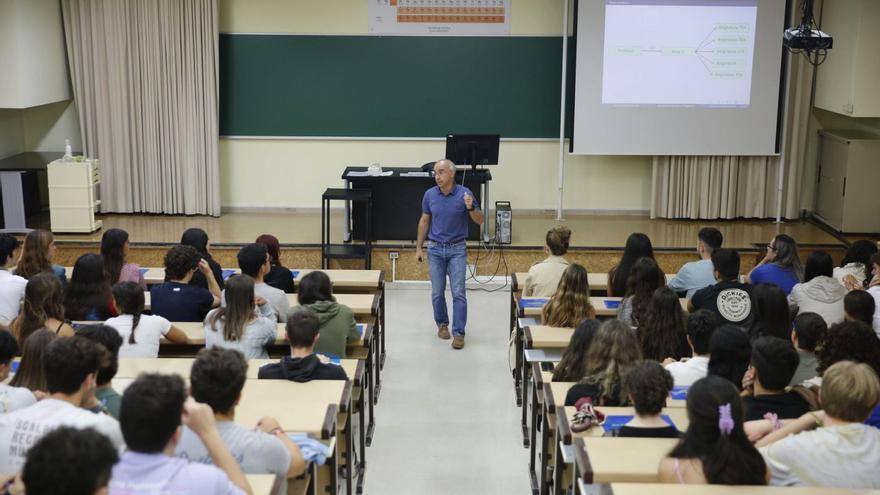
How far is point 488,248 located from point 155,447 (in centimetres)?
685


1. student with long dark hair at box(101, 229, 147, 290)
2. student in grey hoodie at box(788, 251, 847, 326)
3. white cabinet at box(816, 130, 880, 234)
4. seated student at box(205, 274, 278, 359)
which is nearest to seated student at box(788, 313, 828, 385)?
student in grey hoodie at box(788, 251, 847, 326)

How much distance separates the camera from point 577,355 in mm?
4512

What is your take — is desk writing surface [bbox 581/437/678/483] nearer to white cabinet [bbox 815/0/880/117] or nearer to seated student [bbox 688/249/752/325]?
seated student [bbox 688/249/752/325]

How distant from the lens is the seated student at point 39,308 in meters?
4.67

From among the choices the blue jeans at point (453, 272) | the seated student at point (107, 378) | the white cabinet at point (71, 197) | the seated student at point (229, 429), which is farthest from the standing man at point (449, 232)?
the seated student at point (229, 429)

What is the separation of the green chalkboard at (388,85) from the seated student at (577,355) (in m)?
6.04

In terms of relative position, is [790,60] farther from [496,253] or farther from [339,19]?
[339,19]

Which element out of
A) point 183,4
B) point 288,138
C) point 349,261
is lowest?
point 349,261

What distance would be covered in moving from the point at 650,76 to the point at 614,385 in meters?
6.26

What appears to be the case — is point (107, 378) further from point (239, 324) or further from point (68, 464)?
point (68, 464)

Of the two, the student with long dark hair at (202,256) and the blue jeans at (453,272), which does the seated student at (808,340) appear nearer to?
the blue jeans at (453,272)

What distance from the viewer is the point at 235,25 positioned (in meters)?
10.1

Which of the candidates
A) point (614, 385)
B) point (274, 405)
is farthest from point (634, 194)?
point (274, 405)

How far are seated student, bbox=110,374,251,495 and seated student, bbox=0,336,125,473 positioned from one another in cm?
40
